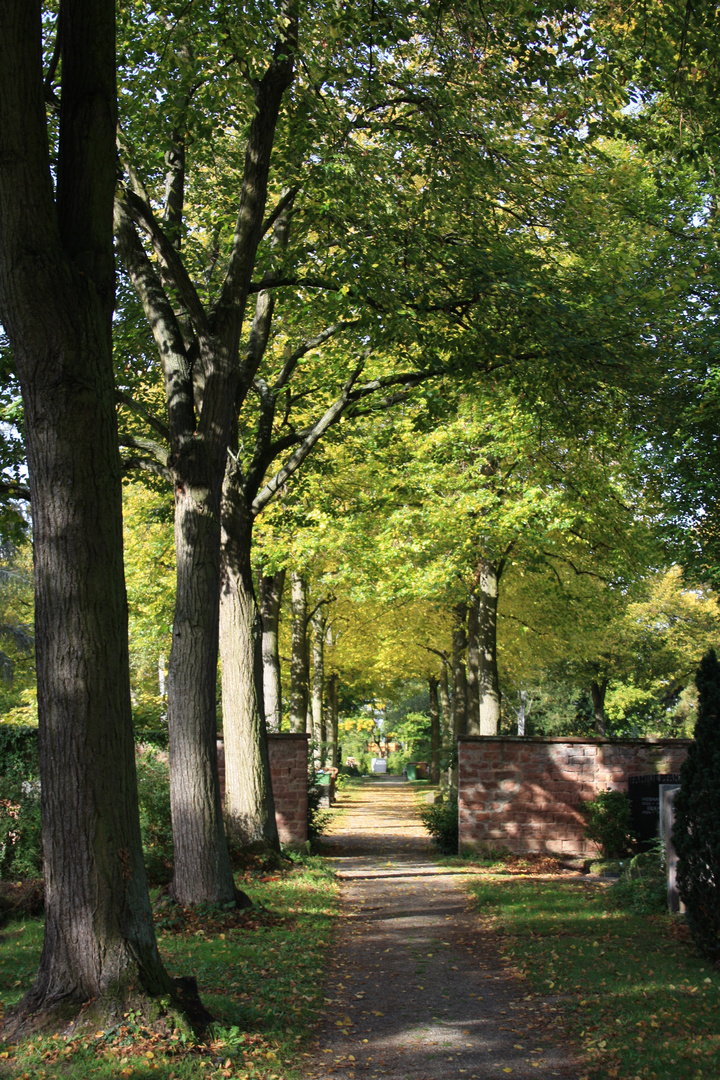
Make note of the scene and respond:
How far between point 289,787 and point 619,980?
9327 mm

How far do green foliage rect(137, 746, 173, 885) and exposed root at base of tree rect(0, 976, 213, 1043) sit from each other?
6.55m

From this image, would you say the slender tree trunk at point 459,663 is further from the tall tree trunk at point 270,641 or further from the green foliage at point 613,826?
the green foliage at point 613,826

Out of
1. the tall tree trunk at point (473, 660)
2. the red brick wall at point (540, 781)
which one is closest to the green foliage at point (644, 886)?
the red brick wall at point (540, 781)

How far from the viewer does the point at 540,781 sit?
604 inches

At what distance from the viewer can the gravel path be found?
17.9 ft

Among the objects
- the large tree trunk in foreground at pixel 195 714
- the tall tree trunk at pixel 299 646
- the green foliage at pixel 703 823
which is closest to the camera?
the green foliage at pixel 703 823

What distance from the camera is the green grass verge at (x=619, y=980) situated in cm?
517

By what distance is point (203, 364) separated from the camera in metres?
9.30

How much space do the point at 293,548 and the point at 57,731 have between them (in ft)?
44.5

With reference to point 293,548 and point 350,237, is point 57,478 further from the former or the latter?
point 293,548

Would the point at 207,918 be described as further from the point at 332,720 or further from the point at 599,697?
the point at 332,720

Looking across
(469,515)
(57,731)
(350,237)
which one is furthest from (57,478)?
(469,515)

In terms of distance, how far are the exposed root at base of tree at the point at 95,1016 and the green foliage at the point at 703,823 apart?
4.10 meters

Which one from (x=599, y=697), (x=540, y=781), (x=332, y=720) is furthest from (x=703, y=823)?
(x=332, y=720)
